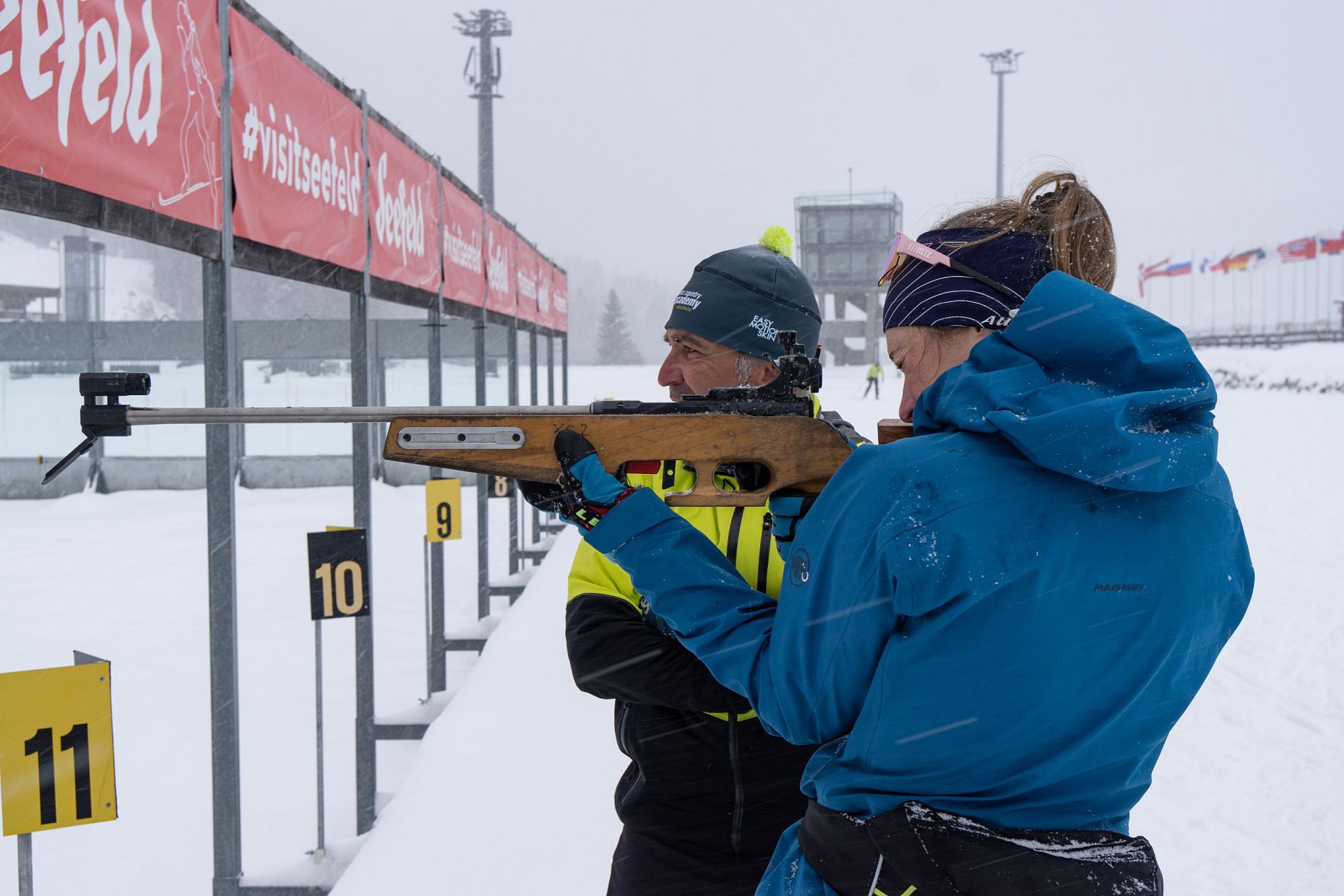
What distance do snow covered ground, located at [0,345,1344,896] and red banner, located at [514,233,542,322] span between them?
2481mm

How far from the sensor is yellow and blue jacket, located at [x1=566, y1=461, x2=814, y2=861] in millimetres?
1631

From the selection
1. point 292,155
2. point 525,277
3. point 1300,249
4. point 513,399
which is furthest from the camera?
point 1300,249

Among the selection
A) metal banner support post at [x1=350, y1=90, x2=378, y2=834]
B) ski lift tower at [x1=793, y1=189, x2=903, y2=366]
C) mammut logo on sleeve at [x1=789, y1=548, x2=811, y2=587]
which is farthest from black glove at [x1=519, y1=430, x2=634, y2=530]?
ski lift tower at [x1=793, y1=189, x2=903, y2=366]

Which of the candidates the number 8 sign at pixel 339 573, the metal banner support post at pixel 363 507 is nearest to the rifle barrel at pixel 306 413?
the number 8 sign at pixel 339 573

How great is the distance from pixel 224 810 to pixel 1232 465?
12.9m

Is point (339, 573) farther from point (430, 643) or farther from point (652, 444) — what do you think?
point (652, 444)

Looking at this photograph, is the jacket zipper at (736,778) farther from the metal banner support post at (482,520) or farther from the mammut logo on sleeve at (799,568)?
the metal banner support post at (482,520)

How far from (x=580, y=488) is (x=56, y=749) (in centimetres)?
144

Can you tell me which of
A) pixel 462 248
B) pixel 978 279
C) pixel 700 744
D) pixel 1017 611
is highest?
pixel 462 248

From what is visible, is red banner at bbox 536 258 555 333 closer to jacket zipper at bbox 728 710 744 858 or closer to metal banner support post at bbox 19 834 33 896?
metal banner support post at bbox 19 834 33 896

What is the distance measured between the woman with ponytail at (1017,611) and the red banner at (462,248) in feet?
16.0

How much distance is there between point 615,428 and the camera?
151 cm

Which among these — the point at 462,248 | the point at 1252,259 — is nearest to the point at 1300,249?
the point at 1252,259

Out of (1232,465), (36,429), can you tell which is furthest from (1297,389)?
(36,429)
